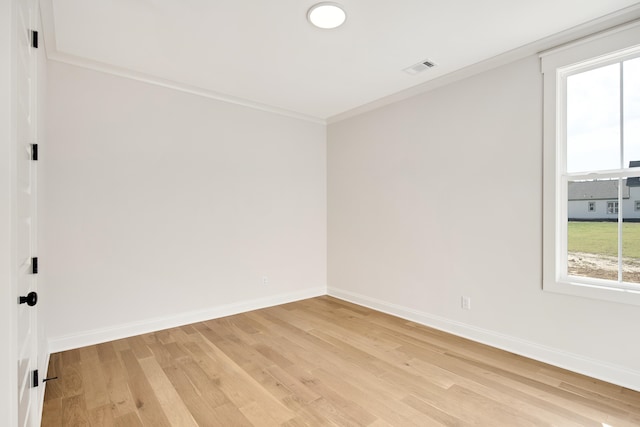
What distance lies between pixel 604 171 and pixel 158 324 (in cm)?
441

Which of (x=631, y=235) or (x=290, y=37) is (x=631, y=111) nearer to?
(x=631, y=235)

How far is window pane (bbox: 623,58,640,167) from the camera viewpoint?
7.97 feet

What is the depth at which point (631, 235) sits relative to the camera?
2451 millimetres

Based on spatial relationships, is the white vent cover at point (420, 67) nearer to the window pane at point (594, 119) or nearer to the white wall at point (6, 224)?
the window pane at point (594, 119)

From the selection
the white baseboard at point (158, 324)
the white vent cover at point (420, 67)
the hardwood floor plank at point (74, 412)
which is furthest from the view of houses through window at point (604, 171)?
the hardwood floor plank at point (74, 412)

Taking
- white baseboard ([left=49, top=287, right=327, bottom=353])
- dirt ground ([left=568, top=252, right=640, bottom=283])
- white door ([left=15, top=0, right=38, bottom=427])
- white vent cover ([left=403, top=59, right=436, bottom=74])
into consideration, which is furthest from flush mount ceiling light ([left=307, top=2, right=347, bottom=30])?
white baseboard ([left=49, top=287, right=327, bottom=353])

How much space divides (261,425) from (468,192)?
2.79m

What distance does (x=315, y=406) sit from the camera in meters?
2.19

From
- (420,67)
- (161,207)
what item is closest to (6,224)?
(161,207)

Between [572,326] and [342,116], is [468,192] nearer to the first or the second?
[572,326]

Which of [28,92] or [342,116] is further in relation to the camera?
[342,116]

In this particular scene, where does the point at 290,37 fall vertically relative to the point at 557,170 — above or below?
above

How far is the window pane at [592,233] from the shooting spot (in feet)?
8.34

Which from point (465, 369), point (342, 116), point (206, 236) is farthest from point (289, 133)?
point (465, 369)
